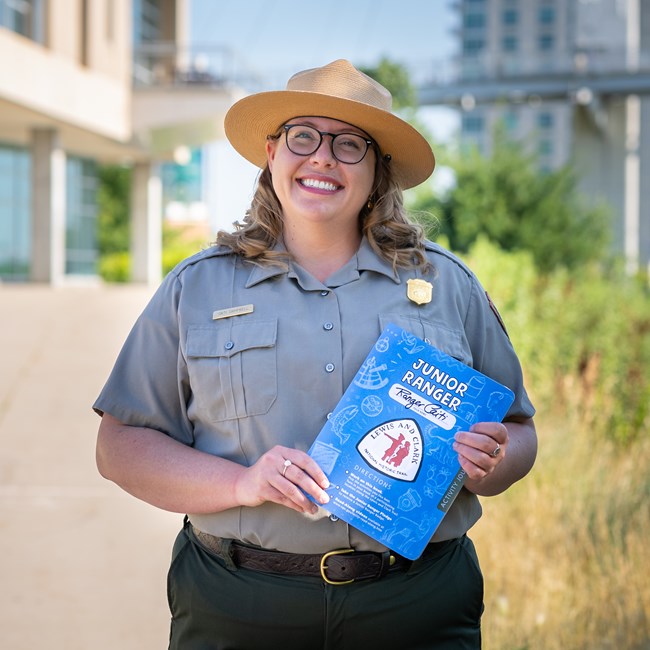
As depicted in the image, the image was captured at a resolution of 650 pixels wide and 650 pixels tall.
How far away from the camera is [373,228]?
8.61ft

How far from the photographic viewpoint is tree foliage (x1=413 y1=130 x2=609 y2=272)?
607 inches

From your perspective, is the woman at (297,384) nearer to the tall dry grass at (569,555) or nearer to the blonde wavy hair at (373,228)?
the blonde wavy hair at (373,228)

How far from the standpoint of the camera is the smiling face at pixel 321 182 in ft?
8.13

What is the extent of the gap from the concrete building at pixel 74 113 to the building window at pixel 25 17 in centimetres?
2

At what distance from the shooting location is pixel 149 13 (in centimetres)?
3142

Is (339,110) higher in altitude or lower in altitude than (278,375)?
higher

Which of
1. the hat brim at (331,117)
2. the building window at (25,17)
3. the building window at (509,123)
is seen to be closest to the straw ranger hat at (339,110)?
the hat brim at (331,117)

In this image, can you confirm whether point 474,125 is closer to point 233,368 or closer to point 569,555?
point 569,555

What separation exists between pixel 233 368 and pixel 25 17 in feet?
75.0

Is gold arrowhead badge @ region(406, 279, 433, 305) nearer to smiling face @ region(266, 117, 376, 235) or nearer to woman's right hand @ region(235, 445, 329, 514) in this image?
smiling face @ region(266, 117, 376, 235)

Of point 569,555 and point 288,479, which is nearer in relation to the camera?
point 288,479

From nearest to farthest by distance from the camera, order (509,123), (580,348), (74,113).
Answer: (580,348) → (509,123) → (74,113)

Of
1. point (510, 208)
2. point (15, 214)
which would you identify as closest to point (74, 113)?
point (15, 214)

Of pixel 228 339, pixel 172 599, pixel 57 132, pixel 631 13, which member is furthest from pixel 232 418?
pixel 631 13
